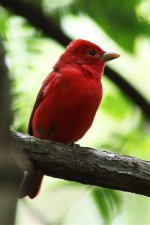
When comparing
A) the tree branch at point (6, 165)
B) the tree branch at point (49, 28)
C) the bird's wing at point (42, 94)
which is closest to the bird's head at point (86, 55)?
the tree branch at point (49, 28)

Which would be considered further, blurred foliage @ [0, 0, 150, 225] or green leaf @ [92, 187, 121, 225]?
blurred foliage @ [0, 0, 150, 225]

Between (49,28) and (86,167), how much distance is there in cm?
133

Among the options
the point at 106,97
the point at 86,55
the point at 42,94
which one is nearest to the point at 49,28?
the point at 42,94

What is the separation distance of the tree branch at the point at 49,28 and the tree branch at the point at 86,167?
3.36 ft

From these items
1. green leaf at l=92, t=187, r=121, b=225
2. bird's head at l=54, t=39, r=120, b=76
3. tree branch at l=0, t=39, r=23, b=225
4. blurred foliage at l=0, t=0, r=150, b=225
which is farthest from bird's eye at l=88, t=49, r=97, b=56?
tree branch at l=0, t=39, r=23, b=225

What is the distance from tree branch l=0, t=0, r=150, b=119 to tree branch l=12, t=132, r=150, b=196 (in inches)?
40.3

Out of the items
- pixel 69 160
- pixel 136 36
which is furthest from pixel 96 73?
pixel 69 160

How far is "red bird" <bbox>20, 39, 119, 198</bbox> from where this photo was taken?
3457mm

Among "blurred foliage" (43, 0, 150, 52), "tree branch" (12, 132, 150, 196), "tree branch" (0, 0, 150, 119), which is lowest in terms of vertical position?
"tree branch" (12, 132, 150, 196)

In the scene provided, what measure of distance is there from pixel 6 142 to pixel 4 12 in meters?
3.32

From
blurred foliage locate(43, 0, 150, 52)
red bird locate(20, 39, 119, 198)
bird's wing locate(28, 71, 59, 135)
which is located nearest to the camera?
red bird locate(20, 39, 119, 198)

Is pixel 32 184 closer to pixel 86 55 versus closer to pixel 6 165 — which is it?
pixel 86 55

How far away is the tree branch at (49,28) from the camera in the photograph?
11.6 ft

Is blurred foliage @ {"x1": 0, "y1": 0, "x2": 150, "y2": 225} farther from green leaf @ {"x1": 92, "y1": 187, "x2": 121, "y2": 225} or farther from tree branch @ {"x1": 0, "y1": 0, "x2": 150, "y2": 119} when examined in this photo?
tree branch @ {"x1": 0, "y1": 0, "x2": 150, "y2": 119}
